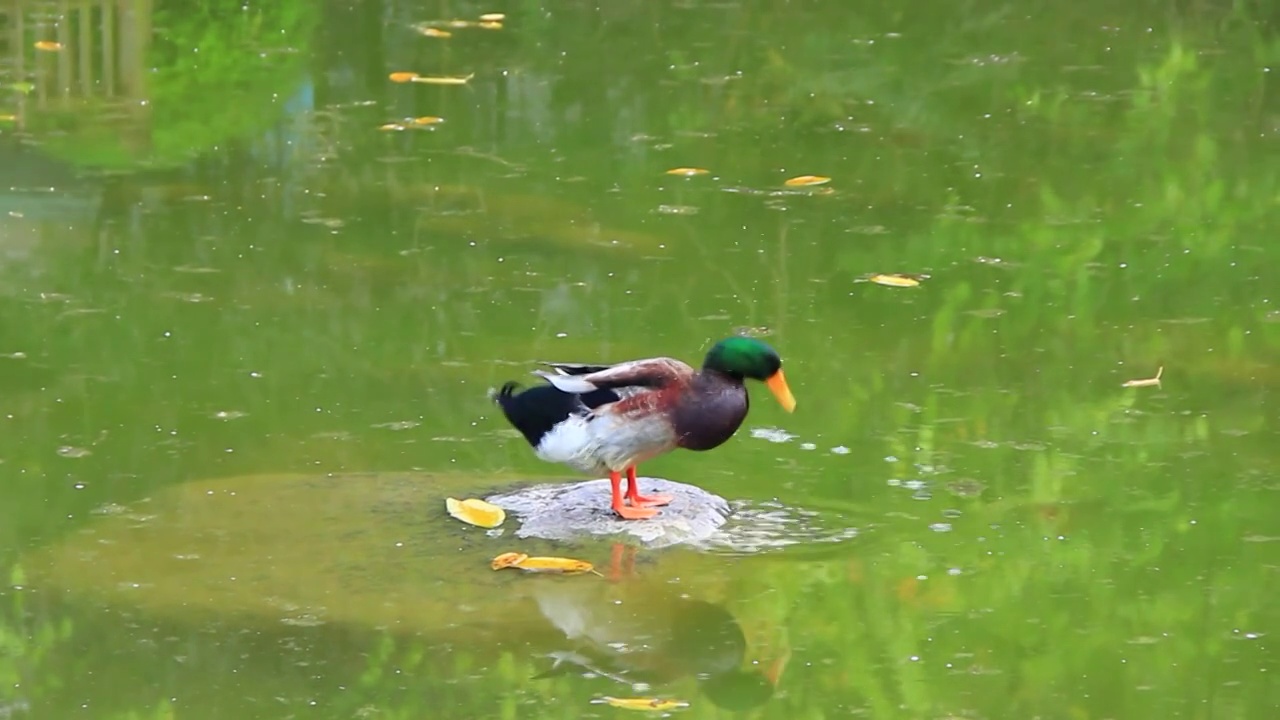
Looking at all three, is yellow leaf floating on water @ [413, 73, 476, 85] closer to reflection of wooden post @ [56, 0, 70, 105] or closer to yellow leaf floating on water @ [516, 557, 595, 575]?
reflection of wooden post @ [56, 0, 70, 105]

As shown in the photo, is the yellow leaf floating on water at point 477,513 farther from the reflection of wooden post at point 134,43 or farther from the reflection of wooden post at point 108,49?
the reflection of wooden post at point 108,49

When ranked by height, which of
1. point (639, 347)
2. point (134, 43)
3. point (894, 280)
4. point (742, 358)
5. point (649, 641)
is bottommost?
point (649, 641)

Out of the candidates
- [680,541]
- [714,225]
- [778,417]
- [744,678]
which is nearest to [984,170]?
[714,225]

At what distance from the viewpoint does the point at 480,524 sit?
5477 mm

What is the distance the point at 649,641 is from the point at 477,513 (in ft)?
2.61

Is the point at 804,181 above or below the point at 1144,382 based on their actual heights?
above

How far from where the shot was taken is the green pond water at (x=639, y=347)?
15.9 feet

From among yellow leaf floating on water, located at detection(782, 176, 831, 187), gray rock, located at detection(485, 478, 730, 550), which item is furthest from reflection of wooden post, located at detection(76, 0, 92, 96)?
gray rock, located at detection(485, 478, 730, 550)

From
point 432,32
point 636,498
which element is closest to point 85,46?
point 432,32

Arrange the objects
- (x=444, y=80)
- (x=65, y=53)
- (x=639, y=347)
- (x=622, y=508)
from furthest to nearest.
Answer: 1. (x=65, y=53)
2. (x=444, y=80)
3. (x=639, y=347)
4. (x=622, y=508)

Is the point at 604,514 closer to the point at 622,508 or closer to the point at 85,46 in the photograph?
the point at 622,508

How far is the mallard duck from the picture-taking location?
17.5 feet

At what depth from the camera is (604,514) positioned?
5.51 meters

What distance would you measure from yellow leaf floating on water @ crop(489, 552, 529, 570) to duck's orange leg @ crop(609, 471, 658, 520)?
333 mm
